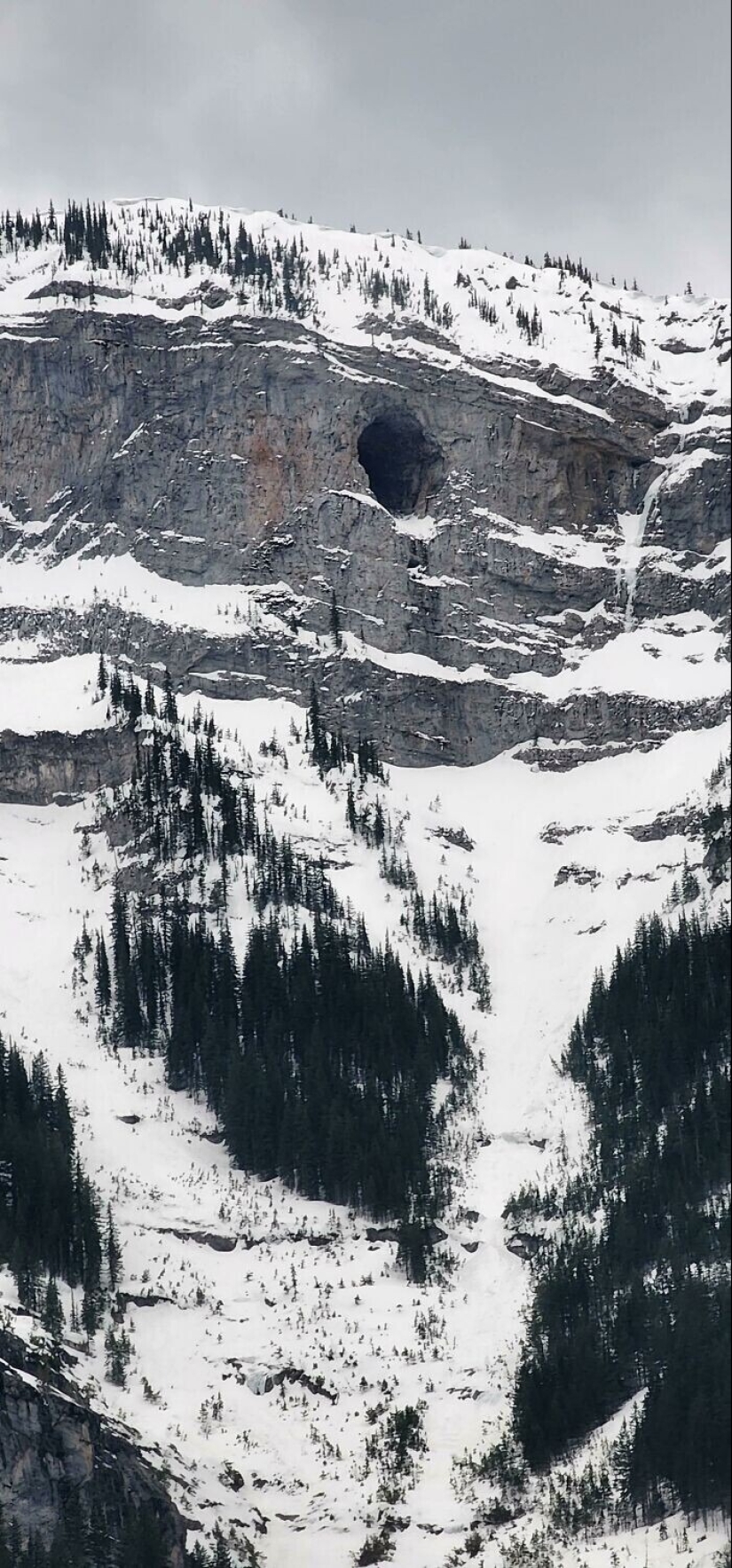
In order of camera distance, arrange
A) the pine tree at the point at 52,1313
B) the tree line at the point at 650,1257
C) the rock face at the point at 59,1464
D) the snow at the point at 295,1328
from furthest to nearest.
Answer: the pine tree at the point at 52,1313
the snow at the point at 295,1328
the rock face at the point at 59,1464
the tree line at the point at 650,1257

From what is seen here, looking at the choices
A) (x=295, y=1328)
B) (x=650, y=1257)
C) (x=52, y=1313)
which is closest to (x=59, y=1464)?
(x=52, y=1313)

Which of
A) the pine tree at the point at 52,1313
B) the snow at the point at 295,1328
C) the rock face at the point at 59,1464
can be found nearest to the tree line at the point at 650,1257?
the snow at the point at 295,1328

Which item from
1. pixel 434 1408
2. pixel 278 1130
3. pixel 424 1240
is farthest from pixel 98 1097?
pixel 434 1408

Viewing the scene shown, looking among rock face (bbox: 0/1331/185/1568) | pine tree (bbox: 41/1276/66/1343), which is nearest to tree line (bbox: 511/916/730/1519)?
rock face (bbox: 0/1331/185/1568)

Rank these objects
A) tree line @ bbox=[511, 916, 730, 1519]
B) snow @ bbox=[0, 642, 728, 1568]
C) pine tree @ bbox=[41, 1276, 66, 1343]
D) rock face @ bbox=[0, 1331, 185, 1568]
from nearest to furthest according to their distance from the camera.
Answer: tree line @ bbox=[511, 916, 730, 1519]
rock face @ bbox=[0, 1331, 185, 1568]
snow @ bbox=[0, 642, 728, 1568]
pine tree @ bbox=[41, 1276, 66, 1343]

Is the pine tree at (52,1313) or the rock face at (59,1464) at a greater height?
the pine tree at (52,1313)

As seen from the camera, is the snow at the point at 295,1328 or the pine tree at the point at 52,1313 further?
the pine tree at the point at 52,1313

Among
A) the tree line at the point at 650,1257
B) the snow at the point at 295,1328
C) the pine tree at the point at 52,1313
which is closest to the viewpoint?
the tree line at the point at 650,1257

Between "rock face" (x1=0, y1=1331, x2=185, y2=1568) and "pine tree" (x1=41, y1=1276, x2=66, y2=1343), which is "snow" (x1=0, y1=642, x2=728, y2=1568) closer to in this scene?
"pine tree" (x1=41, y1=1276, x2=66, y2=1343)

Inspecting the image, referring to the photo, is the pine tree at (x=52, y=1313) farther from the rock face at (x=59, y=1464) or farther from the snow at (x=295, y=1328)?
the rock face at (x=59, y=1464)
